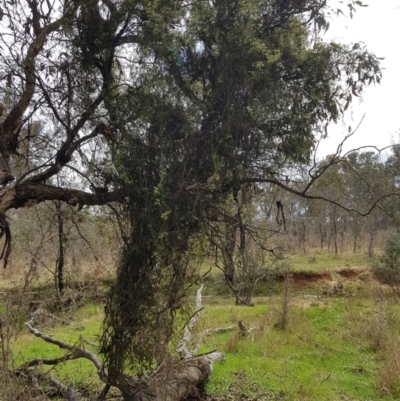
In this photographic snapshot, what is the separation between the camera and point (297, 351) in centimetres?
880

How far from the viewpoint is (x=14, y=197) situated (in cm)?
432

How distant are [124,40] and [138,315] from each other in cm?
244

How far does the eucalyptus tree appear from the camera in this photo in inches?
153

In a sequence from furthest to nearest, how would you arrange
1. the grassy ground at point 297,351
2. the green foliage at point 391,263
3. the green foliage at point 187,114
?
the green foliage at point 391,263, the grassy ground at point 297,351, the green foliage at point 187,114

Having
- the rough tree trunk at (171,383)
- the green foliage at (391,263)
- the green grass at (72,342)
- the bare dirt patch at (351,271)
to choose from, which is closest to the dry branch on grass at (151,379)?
the rough tree trunk at (171,383)

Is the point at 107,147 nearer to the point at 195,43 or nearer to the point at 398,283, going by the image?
the point at 195,43

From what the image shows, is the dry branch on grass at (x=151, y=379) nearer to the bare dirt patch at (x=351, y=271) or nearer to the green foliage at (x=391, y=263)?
the green foliage at (x=391, y=263)

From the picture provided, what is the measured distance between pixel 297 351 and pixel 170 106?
651 cm

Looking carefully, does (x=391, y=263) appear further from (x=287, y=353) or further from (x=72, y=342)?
(x=72, y=342)

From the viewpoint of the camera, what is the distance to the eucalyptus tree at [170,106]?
390cm

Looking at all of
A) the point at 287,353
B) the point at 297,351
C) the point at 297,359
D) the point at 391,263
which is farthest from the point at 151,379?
the point at 391,263

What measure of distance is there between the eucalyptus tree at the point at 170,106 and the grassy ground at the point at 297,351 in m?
0.93

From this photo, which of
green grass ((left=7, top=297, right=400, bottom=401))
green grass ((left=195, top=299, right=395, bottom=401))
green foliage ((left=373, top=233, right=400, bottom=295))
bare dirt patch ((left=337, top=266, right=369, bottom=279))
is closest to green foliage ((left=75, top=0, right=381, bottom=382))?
green grass ((left=7, top=297, right=400, bottom=401))

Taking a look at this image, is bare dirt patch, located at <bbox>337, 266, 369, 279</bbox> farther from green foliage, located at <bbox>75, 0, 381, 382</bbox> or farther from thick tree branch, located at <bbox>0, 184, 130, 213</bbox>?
thick tree branch, located at <bbox>0, 184, 130, 213</bbox>
